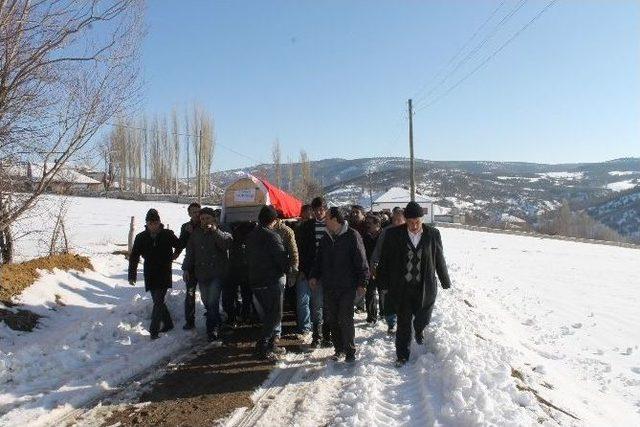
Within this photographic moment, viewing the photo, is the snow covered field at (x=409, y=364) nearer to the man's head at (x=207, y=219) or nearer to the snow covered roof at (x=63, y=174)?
the snow covered roof at (x=63, y=174)

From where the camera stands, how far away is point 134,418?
465 cm

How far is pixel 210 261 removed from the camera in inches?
→ 285

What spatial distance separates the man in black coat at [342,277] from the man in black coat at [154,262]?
244cm

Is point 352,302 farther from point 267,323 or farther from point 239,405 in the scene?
point 239,405

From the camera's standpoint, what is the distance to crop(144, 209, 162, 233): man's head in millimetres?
7203

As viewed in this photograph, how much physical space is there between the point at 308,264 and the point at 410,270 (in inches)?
79.4

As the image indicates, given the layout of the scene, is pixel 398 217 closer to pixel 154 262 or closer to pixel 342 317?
pixel 342 317

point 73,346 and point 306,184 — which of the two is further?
point 306,184

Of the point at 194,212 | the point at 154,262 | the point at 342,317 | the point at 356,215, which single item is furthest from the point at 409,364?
the point at 194,212

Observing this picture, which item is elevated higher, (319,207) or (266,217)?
(319,207)

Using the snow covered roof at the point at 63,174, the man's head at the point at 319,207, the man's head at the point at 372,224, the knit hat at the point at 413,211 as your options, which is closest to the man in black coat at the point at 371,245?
the man's head at the point at 372,224

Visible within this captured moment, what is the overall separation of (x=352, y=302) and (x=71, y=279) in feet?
21.1

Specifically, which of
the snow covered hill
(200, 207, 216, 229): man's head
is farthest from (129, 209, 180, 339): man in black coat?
the snow covered hill

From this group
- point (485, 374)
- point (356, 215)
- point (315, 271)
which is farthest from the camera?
point (356, 215)
